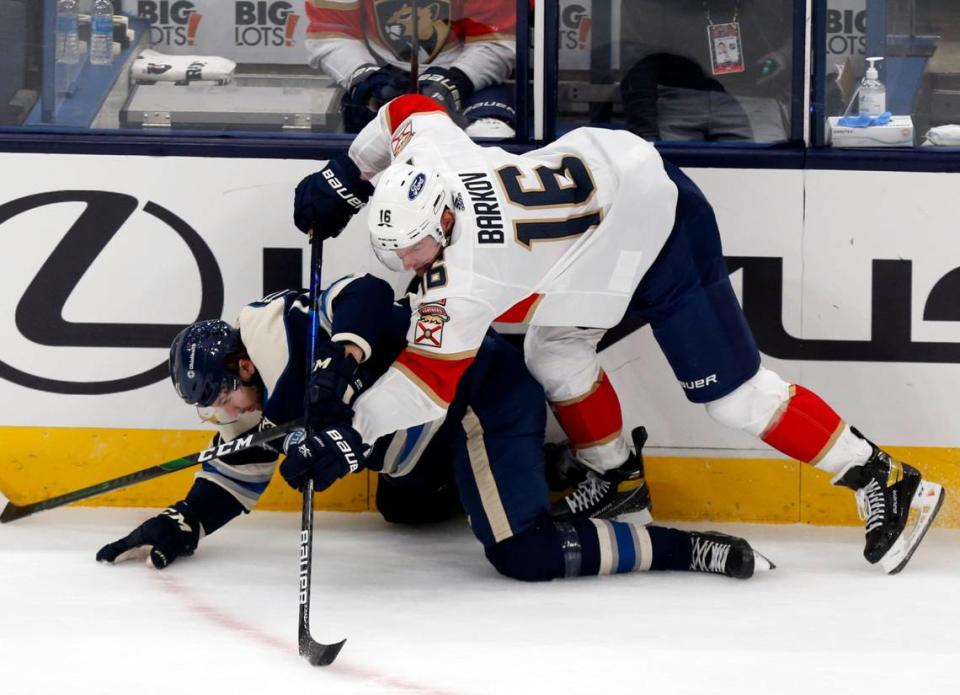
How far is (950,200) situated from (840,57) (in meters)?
0.47

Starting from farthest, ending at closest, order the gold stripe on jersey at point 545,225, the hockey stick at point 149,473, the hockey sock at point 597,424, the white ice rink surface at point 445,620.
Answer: the hockey sock at point 597,424
the hockey stick at point 149,473
the gold stripe on jersey at point 545,225
the white ice rink surface at point 445,620

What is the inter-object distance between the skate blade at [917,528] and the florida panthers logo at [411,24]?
5.50 ft

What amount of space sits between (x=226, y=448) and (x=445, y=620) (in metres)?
0.72

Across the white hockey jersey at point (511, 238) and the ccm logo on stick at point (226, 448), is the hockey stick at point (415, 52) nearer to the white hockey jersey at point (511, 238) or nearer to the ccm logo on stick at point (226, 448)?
the white hockey jersey at point (511, 238)

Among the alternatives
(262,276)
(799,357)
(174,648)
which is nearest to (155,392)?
(262,276)

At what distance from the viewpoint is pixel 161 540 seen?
11.1 ft

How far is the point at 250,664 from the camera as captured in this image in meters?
2.73

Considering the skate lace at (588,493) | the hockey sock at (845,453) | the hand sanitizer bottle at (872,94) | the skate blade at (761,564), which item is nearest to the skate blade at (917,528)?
the hockey sock at (845,453)

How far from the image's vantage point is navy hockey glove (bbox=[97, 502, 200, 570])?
3.39 meters

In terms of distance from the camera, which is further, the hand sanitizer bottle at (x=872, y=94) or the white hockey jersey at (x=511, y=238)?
the hand sanitizer bottle at (x=872, y=94)

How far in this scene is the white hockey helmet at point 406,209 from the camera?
303cm

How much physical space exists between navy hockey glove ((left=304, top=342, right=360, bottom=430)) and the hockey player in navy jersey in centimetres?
6

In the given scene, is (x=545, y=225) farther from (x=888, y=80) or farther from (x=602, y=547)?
(x=888, y=80)

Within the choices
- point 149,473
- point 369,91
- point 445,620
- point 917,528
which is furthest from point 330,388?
point 917,528
